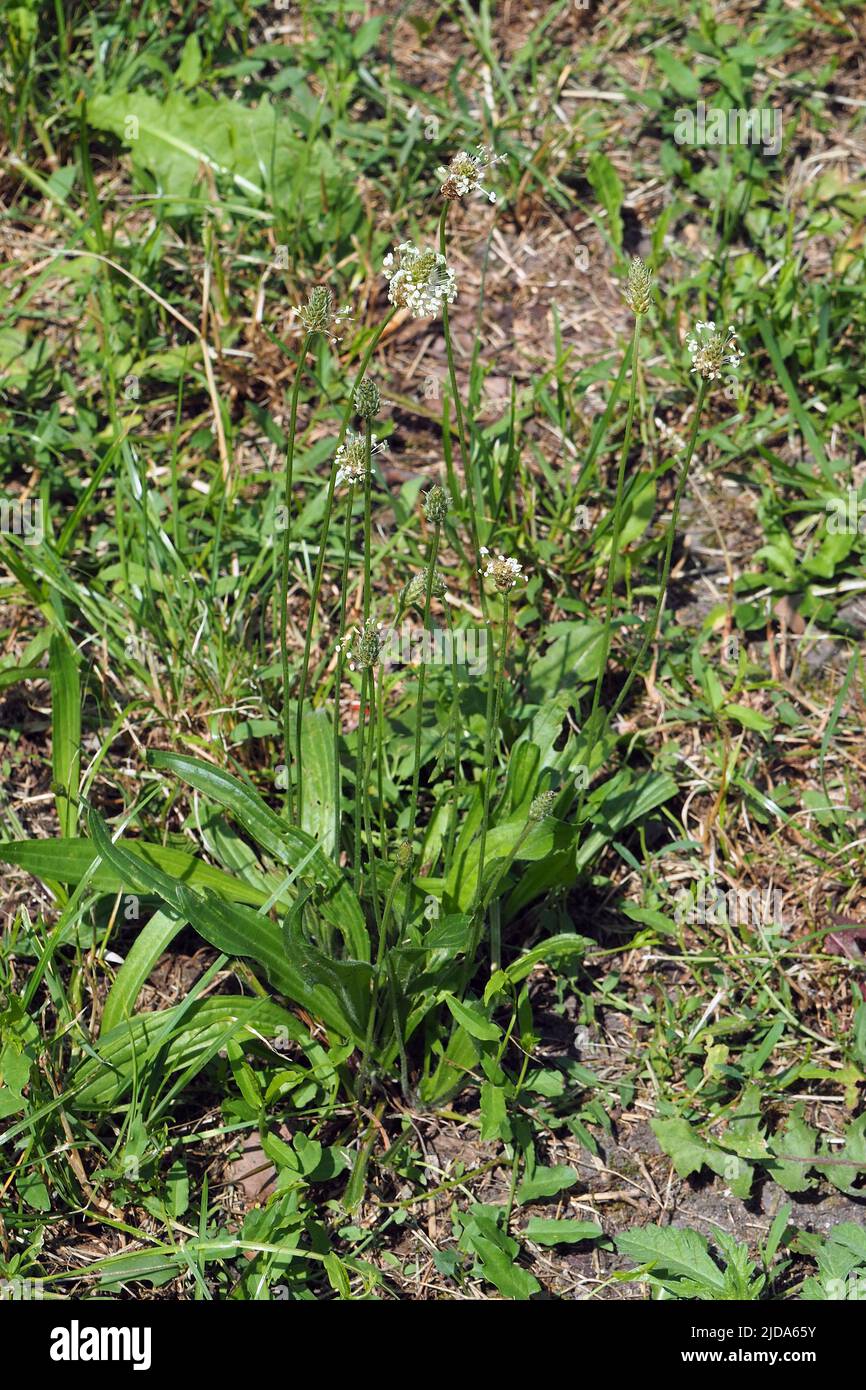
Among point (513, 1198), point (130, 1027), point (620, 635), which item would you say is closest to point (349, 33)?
point (620, 635)

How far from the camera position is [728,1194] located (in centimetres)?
289

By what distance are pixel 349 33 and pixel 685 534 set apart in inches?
95.6

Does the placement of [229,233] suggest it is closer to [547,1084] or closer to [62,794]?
[62,794]

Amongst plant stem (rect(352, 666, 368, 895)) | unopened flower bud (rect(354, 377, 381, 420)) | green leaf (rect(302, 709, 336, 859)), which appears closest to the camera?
unopened flower bud (rect(354, 377, 381, 420))

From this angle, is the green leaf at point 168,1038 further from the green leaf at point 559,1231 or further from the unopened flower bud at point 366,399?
the unopened flower bud at point 366,399

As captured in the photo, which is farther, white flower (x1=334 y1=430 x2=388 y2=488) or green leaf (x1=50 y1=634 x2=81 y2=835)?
green leaf (x1=50 y1=634 x2=81 y2=835)

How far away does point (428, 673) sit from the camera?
3348 mm

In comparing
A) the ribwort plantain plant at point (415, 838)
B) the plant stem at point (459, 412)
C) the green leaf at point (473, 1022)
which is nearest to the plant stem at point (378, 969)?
the ribwort plantain plant at point (415, 838)

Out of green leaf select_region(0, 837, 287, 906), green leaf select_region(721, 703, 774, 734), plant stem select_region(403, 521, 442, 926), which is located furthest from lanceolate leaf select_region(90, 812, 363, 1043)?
green leaf select_region(721, 703, 774, 734)

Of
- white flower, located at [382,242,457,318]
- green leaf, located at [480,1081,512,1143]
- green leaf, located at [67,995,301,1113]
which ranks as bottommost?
green leaf, located at [480,1081,512,1143]

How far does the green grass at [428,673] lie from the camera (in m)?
2.73

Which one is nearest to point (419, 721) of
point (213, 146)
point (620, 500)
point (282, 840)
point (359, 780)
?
point (359, 780)

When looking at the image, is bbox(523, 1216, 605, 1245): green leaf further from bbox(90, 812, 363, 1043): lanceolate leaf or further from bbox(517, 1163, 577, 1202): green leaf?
bbox(90, 812, 363, 1043): lanceolate leaf

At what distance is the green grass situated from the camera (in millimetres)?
2730
